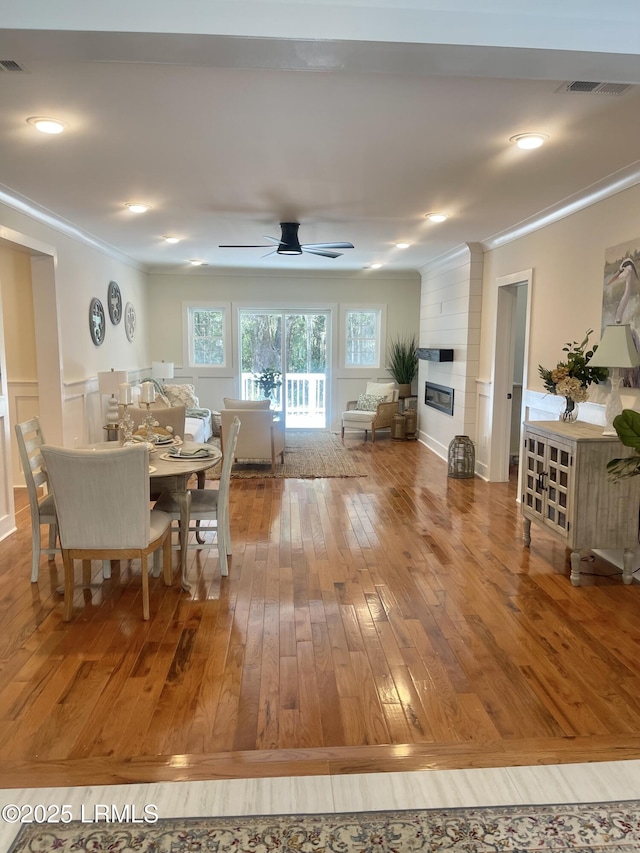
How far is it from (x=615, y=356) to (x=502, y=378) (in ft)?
8.93

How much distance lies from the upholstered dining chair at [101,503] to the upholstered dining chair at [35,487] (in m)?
0.48

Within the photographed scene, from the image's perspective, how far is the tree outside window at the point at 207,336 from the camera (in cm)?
973

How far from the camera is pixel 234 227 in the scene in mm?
5918

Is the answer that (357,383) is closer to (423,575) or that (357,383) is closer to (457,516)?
(457,516)

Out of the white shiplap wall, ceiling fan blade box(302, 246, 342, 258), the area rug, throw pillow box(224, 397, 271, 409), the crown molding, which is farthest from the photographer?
throw pillow box(224, 397, 271, 409)

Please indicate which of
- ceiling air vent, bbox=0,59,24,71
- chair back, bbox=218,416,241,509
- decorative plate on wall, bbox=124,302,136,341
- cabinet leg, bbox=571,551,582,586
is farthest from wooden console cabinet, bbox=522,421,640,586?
decorative plate on wall, bbox=124,302,136,341

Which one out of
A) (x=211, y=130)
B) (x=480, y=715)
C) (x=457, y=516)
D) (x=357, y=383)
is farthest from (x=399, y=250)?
(x=480, y=715)

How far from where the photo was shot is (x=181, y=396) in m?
8.77

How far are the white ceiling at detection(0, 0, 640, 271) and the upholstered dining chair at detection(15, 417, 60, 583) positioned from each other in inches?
67.7

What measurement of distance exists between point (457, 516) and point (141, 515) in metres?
3.00

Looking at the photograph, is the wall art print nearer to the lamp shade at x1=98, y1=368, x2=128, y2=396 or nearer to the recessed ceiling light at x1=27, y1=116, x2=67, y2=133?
the recessed ceiling light at x1=27, y1=116, x2=67, y2=133

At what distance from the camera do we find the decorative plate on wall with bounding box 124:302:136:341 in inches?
320

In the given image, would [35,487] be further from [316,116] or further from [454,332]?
[454,332]

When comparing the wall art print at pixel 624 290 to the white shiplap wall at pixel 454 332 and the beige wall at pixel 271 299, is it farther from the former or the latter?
the beige wall at pixel 271 299
